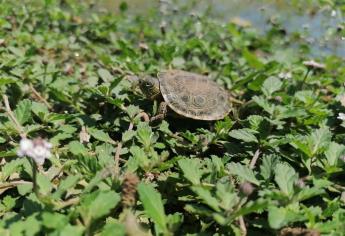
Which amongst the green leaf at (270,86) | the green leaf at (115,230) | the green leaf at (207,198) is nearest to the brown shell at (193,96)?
the green leaf at (270,86)

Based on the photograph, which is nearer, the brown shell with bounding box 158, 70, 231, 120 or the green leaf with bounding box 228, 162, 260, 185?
the green leaf with bounding box 228, 162, 260, 185

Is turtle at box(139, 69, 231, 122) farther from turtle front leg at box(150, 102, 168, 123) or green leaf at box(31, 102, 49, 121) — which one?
green leaf at box(31, 102, 49, 121)

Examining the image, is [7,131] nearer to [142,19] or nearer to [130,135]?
[130,135]

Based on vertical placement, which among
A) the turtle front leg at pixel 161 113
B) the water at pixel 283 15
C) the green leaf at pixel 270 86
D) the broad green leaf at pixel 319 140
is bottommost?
the water at pixel 283 15

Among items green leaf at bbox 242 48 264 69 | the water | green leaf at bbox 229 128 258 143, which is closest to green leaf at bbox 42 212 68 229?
green leaf at bbox 229 128 258 143

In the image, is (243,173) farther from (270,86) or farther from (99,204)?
(270,86)

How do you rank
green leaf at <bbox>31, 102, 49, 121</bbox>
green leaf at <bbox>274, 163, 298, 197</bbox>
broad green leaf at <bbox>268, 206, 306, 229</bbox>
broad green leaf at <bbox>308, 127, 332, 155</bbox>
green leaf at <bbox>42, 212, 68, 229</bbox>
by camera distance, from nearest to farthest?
green leaf at <bbox>42, 212, 68, 229</bbox> < broad green leaf at <bbox>268, 206, 306, 229</bbox> < green leaf at <bbox>274, 163, 298, 197</bbox> < broad green leaf at <bbox>308, 127, 332, 155</bbox> < green leaf at <bbox>31, 102, 49, 121</bbox>

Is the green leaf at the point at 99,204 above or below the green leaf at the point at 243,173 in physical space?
above

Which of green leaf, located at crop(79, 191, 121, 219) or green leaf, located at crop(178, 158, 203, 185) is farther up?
green leaf, located at crop(79, 191, 121, 219)

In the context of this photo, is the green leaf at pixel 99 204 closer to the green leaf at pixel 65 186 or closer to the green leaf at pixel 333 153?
the green leaf at pixel 65 186
